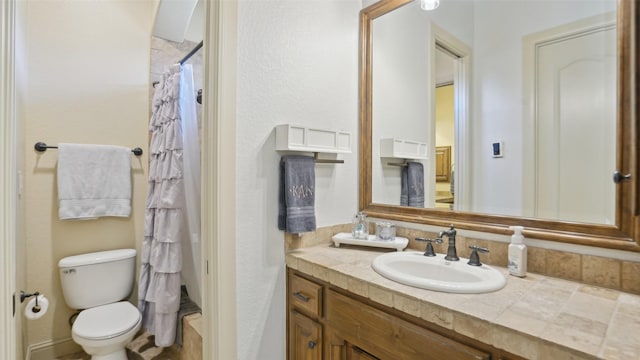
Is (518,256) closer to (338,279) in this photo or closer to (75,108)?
(338,279)

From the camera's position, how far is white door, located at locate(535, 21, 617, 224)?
Answer: 1.04 metres

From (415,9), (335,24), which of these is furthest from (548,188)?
(335,24)

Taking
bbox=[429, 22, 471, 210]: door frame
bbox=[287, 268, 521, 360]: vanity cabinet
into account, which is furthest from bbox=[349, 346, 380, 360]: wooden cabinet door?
bbox=[429, 22, 471, 210]: door frame

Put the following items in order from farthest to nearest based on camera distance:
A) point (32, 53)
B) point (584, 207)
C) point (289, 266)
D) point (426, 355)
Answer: point (32, 53) → point (289, 266) → point (584, 207) → point (426, 355)

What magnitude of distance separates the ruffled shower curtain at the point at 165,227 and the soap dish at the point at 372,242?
1034 millimetres

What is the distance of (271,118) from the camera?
4.55 feet

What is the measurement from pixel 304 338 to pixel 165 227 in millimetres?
1131

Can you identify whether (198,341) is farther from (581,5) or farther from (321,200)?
(581,5)

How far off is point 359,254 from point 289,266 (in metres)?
0.33

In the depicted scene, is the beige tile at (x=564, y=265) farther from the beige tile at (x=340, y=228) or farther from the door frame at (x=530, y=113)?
the beige tile at (x=340, y=228)

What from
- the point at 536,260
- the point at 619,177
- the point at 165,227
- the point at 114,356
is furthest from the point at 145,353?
the point at 619,177

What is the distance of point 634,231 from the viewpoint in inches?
37.7

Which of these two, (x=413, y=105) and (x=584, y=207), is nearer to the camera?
(x=584, y=207)

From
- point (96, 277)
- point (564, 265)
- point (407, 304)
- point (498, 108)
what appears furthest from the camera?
point (96, 277)
